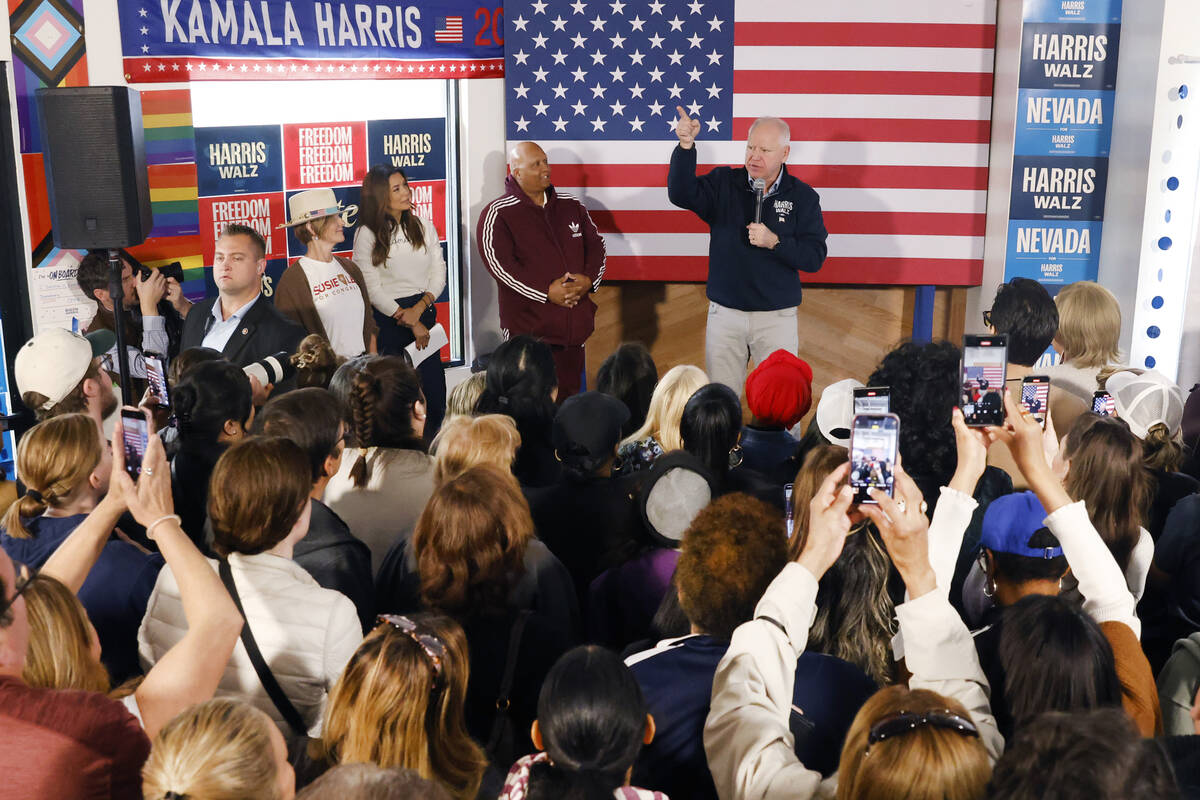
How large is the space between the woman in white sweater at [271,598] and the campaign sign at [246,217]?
3184mm

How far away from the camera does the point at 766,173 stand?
516 centimetres

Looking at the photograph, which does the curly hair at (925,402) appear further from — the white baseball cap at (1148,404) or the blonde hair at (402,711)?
the blonde hair at (402,711)

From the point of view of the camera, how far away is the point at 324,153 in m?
5.62

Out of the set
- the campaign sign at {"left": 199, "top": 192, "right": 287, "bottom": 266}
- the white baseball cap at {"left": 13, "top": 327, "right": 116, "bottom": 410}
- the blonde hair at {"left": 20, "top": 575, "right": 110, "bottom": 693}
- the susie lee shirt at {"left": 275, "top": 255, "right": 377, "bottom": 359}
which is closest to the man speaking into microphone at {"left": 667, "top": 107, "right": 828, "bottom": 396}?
the susie lee shirt at {"left": 275, "top": 255, "right": 377, "bottom": 359}

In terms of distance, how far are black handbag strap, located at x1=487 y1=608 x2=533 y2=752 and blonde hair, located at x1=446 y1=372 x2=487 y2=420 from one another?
5.13 ft

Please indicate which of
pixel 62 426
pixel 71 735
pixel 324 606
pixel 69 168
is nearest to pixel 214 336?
pixel 69 168

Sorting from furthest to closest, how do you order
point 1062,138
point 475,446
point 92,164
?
point 1062,138, point 92,164, point 475,446

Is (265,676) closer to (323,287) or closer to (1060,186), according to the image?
(323,287)

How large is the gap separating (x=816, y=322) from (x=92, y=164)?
145 inches

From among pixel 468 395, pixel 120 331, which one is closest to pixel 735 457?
pixel 468 395

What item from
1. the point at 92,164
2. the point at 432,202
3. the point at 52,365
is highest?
the point at 92,164

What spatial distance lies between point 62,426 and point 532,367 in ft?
4.63

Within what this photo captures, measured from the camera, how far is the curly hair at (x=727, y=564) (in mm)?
1903

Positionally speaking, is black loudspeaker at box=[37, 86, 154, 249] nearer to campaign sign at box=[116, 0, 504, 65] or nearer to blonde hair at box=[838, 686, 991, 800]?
campaign sign at box=[116, 0, 504, 65]
